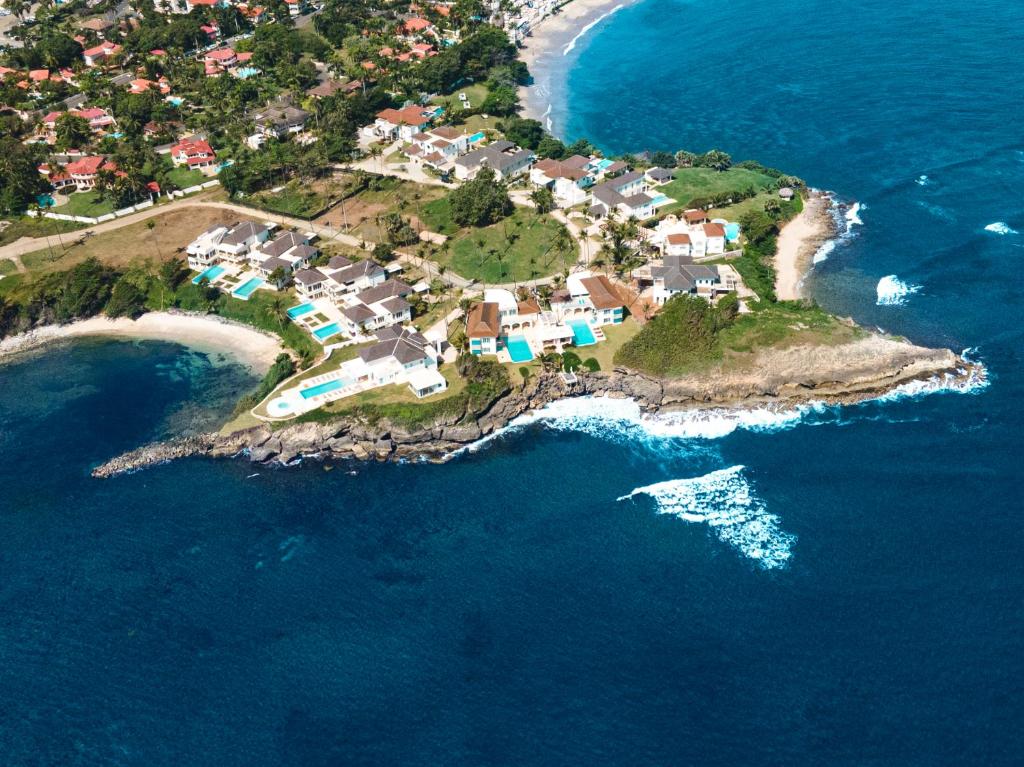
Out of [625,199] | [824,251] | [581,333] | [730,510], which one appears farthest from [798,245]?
[730,510]

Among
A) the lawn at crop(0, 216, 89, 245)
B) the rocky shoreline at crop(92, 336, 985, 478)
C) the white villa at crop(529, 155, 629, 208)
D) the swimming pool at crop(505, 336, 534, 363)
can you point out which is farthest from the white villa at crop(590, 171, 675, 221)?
the lawn at crop(0, 216, 89, 245)

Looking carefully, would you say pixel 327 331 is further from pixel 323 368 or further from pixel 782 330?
pixel 782 330

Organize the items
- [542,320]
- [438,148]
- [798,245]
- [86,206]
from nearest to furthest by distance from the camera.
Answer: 1. [542,320]
2. [798,245]
3. [86,206]
4. [438,148]

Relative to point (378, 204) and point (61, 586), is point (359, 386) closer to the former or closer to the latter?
point (61, 586)

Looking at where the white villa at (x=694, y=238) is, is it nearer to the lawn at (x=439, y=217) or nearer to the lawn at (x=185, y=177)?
the lawn at (x=439, y=217)

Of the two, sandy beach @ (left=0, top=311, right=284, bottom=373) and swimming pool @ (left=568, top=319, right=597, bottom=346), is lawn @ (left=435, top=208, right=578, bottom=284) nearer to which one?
swimming pool @ (left=568, top=319, right=597, bottom=346)

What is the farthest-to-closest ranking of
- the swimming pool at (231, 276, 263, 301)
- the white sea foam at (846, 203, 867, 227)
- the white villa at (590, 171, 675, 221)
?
the white villa at (590, 171, 675, 221) → the white sea foam at (846, 203, 867, 227) → the swimming pool at (231, 276, 263, 301)

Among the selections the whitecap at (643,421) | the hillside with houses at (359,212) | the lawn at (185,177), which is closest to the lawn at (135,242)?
the hillside with houses at (359,212)
